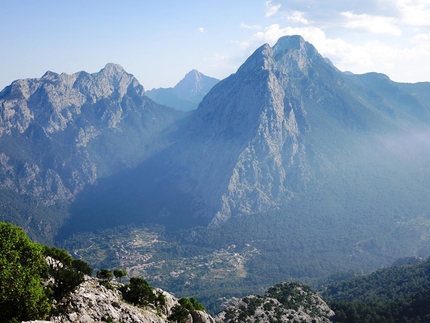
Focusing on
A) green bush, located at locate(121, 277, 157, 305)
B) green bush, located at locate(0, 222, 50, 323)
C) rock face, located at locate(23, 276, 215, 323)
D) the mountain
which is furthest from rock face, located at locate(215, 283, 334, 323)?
green bush, located at locate(0, 222, 50, 323)

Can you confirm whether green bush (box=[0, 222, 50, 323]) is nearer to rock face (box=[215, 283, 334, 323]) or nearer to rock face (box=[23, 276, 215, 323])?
rock face (box=[23, 276, 215, 323])

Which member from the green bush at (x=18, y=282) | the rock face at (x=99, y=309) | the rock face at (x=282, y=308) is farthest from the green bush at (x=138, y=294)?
the rock face at (x=282, y=308)

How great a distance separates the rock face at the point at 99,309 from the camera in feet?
175

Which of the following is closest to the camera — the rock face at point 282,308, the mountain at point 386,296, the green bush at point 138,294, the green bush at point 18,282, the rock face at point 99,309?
the green bush at point 18,282

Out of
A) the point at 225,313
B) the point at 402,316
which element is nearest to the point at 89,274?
the point at 225,313

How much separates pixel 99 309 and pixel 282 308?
8246 centimetres

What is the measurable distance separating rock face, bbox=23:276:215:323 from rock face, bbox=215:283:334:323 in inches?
1866

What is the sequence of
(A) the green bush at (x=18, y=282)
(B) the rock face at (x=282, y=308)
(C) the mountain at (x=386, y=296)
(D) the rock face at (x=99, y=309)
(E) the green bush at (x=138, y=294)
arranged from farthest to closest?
(C) the mountain at (x=386, y=296) → (B) the rock face at (x=282, y=308) → (E) the green bush at (x=138, y=294) → (D) the rock face at (x=99, y=309) → (A) the green bush at (x=18, y=282)

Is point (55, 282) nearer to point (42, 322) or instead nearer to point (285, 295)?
point (42, 322)

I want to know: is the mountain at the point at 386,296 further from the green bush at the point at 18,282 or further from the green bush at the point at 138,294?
the green bush at the point at 18,282

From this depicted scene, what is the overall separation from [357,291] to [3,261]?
559 feet

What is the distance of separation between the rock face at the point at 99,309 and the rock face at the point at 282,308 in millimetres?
47408

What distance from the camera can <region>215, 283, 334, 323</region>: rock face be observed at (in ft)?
380

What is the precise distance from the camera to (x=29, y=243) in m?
52.5
